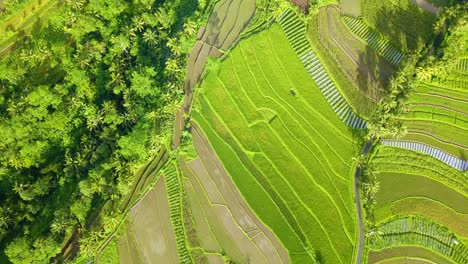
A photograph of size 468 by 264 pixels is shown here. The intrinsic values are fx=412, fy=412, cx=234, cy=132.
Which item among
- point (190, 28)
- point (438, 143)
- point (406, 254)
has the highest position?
point (190, 28)

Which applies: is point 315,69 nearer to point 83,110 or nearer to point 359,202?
point 359,202

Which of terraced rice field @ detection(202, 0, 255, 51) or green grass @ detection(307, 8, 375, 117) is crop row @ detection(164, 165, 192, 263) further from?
green grass @ detection(307, 8, 375, 117)

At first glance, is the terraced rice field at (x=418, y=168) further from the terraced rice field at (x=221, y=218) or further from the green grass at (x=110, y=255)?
the green grass at (x=110, y=255)

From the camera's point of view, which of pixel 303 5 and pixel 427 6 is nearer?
pixel 427 6

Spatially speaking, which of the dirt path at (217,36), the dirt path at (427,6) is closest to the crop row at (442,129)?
the dirt path at (427,6)

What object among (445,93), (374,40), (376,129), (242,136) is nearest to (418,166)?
(376,129)

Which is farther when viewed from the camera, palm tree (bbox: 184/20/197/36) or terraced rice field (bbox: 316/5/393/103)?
palm tree (bbox: 184/20/197/36)

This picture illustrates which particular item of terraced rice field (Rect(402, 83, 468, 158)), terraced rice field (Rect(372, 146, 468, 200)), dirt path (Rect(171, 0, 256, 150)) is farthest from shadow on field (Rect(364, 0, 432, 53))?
dirt path (Rect(171, 0, 256, 150))

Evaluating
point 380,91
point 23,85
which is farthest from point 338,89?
point 23,85
